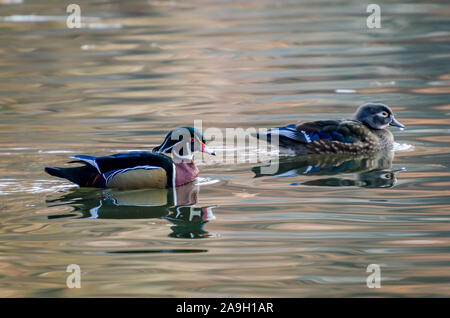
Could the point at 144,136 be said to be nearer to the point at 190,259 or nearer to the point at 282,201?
the point at 282,201

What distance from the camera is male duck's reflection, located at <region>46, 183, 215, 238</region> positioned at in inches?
288

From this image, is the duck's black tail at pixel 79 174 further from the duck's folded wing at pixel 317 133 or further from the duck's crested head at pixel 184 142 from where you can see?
the duck's folded wing at pixel 317 133

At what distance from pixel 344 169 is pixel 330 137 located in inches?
25.4

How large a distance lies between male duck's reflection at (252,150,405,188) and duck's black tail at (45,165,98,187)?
1735 mm

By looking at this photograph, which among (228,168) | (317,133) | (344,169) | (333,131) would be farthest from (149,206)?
(333,131)

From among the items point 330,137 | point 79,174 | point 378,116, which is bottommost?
point 79,174

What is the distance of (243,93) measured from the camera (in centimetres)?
1329

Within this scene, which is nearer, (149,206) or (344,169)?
(149,206)

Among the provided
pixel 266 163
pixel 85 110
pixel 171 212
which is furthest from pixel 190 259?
pixel 85 110

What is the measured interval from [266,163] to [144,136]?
1.85 metres

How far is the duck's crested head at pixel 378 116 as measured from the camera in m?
10.2

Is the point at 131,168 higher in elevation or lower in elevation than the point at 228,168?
higher

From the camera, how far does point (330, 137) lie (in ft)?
32.0

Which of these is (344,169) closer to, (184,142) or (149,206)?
(184,142)
